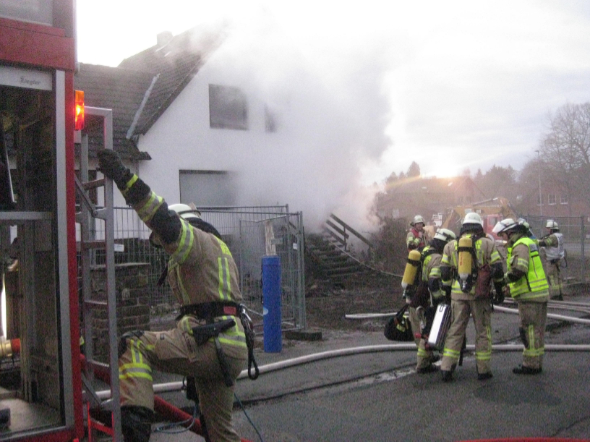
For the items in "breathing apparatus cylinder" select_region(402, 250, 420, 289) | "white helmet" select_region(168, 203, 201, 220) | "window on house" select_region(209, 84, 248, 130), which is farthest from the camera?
"window on house" select_region(209, 84, 248, 130)

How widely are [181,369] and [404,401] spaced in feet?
9.89

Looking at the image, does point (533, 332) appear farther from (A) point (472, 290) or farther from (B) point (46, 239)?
(B) point (46, 239)

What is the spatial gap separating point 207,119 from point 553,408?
42.1 feet

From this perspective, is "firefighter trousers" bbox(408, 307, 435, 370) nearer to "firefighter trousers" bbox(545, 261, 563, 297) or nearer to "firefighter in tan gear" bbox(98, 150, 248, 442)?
"firefighter in tan gear" bbox(98, 150, 248, 442)

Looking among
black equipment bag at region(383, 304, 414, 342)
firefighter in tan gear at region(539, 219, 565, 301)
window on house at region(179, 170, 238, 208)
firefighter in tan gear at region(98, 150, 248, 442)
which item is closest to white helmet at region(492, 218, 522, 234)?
black equipment bag at region(383, 304, 414, 342)

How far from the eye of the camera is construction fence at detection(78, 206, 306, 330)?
8.66 metres

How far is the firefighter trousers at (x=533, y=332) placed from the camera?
253 inches

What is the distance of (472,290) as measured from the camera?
628 cm

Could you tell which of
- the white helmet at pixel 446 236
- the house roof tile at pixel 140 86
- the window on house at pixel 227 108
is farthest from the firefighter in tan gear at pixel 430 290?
the window on house at pixel 227 108

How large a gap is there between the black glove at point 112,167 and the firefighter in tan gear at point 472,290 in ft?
13.6

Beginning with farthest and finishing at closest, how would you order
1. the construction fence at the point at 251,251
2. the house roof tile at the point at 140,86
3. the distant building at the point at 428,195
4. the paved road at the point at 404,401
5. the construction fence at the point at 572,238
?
1. the distant building at the point at 428,195
2. the construction fence at the point at 572,238
3. the house roof tile at the point at 140,86
4. the construction fence at the point at 251,251
5. the paved road at the point at 404,401

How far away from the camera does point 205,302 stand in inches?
130

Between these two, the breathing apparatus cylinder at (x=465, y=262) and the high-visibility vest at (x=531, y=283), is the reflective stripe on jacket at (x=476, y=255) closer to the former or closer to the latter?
the breathing apparatus cylinder at (x=465, y=262)

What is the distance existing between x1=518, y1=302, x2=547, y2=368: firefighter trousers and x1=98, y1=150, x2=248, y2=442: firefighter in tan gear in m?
4.12
